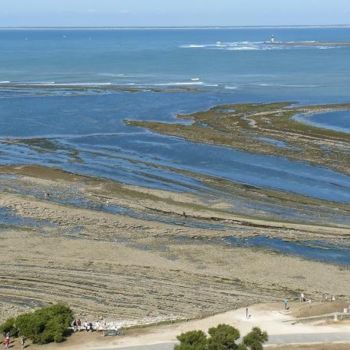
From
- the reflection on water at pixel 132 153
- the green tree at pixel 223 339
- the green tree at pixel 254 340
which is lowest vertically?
the green tree at pixel 254 340

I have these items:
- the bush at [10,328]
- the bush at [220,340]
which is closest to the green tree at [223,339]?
the bush at [220,340]

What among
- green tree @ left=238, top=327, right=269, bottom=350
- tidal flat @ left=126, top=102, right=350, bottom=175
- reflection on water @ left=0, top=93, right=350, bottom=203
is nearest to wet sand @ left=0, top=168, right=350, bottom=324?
green tree @ left=238, top=327, right=269, bottom=350

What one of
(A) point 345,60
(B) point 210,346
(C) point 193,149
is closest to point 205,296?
(B) point 210,346

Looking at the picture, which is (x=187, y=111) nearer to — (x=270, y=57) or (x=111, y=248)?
(x=111, y=248)

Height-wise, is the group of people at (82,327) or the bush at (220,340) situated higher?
the bush at (220,340)

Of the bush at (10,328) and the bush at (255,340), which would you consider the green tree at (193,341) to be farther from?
the bush at (10,328)

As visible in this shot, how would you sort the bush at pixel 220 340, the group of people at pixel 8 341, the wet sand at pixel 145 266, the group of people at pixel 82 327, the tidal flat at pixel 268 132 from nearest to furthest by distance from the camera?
the bush at pixel 220 340 < the group of people at pixel 8 341 < the group of people at pixel 82 327 < the wet sand at pixel 145 266 < the tidal flat at pixel 268 132

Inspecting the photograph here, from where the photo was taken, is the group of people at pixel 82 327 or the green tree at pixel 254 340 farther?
the group of people at pixel 82 327
